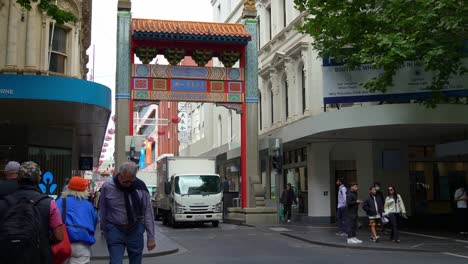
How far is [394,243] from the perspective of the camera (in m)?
16.7

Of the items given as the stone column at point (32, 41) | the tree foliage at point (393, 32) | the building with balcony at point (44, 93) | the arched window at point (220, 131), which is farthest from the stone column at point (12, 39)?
the arched window at point (220, 131)

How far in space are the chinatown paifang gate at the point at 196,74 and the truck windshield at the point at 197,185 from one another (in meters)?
2.12

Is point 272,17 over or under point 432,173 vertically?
over

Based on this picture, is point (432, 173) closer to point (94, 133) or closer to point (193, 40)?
point (193, 40)

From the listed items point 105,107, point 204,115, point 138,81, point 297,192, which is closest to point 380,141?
point 297,192

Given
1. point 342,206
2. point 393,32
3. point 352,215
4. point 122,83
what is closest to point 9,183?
point 352,215

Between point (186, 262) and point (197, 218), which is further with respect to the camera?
point (197, 218)

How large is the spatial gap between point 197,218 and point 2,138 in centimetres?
836

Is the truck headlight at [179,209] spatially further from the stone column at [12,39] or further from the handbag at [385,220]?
the stone column at [12,39]

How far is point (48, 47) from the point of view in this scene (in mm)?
18812

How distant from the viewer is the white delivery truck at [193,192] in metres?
24.2

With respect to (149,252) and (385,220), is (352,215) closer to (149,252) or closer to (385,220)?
(385,220)

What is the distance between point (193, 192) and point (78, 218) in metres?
17.7

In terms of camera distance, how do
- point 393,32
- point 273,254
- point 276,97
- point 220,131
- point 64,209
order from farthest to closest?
point 220,131 < point 276,97 < point 393,32 < point 273,254 < point 64,209
